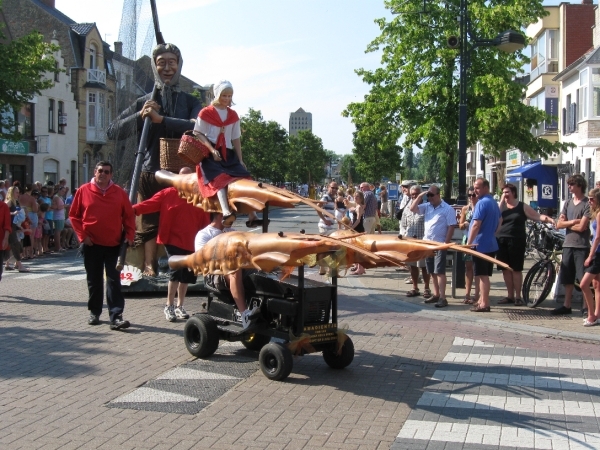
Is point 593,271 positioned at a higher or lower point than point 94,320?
higher

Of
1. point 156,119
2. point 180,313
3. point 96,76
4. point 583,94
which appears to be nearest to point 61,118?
point 96,76

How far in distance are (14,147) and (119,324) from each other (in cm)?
3221

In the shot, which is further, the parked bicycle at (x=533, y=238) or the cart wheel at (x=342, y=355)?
the parked bicycle at (x=533, y=238)

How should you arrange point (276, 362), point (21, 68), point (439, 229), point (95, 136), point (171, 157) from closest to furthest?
point (276, 362)
point (171, 157)
point (439, 229)
point (21, 68)
point (95, 136)

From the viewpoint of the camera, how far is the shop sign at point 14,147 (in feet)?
123

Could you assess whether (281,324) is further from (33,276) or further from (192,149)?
(33,276)

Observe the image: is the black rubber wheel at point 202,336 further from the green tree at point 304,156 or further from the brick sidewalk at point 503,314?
the green tree at point 304,156

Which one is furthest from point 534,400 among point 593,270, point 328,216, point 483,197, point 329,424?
point 483,197

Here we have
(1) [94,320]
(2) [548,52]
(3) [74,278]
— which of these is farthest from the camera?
(2) [548,52]

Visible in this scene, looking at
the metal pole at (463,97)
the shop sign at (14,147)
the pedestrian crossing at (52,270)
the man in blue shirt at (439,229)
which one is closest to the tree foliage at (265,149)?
the shop sign at (14,147)

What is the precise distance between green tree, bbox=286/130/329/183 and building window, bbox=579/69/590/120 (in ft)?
148

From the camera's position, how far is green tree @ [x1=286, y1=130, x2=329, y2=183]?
7962 centimetres

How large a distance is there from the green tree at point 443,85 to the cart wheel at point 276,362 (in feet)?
53.2

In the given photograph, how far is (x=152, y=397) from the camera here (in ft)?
21.4
